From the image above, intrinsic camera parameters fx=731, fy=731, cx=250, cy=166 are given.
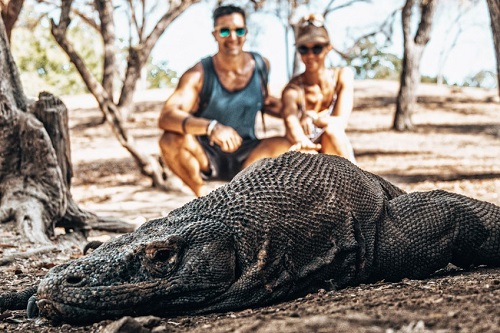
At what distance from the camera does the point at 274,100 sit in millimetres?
7074

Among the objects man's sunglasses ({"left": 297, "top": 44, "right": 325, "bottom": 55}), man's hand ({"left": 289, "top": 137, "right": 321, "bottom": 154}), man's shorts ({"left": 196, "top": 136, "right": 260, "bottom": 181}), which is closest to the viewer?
man's hand ({"left": 289, "top": 137, "right": 321, "bottom": 154})

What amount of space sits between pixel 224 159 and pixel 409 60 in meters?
9.21

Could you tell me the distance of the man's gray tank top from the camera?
6.88m

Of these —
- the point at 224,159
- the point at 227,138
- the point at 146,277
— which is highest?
the point at 227,138

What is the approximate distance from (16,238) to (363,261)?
10.1 ft

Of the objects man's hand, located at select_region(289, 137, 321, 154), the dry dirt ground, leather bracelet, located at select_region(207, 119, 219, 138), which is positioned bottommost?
the dry dirt ground

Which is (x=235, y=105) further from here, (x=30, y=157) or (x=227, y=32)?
(x=30, y=157)

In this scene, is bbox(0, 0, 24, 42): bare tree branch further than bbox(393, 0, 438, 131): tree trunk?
No

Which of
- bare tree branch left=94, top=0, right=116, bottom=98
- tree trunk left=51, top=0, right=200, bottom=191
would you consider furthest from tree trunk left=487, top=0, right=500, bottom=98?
bare tree branch left=94, top=0, right=116, bottom=98

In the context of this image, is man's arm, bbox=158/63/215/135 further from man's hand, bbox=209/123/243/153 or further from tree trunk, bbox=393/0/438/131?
tree trunk, bbox=393/0/438/131

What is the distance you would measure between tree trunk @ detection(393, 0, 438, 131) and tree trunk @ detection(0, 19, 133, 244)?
10.3 meters

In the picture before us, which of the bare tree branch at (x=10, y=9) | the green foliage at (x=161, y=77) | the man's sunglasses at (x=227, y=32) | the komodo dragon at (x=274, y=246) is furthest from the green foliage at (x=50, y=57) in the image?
the komodo dragon at (x=274, y=246)

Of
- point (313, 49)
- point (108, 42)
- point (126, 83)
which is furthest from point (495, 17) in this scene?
point (108, 42)

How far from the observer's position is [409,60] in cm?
1515
